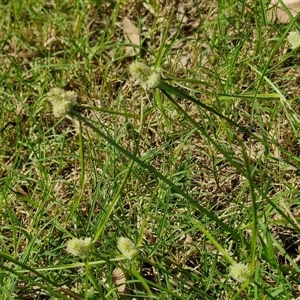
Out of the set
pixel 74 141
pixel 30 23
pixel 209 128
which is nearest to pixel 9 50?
pixel 30 23

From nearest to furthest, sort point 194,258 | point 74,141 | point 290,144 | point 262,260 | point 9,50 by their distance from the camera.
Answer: point 262,260 < point 194,258 < point 290,144 < point 74,141 < point 9,50

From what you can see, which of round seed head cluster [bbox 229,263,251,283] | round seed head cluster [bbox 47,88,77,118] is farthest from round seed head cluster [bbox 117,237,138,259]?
round seed head cluster [bbox 47,88,77,118]

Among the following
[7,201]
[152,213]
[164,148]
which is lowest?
[7,201]

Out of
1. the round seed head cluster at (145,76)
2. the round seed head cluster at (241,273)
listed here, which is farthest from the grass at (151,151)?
the round seed head cluster at (145,76)

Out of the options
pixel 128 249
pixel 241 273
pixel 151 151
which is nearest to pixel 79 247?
pixel 128 249

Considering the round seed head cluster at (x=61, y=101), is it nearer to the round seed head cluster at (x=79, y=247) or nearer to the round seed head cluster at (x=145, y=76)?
the round seed head cluster at (x=145, y=76)

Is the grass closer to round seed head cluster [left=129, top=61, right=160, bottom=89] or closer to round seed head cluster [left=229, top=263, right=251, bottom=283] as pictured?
round seed head cluster [left=229, top=263, right=251, bottom=283]

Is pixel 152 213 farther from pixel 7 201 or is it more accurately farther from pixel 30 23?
pixel 30 23
